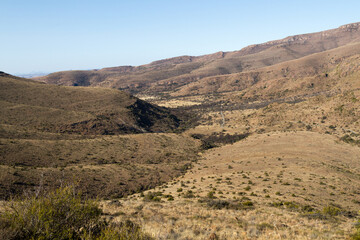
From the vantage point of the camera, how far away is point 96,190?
97.5 ft

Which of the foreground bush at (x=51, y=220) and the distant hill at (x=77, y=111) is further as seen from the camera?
the distant hill at (x=77, y=111)

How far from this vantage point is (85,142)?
49781 millimetres

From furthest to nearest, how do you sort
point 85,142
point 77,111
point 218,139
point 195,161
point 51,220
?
1. point 77,111
2. point 218,139
3. point 85,142
4. point 195,161
5. point 51,220

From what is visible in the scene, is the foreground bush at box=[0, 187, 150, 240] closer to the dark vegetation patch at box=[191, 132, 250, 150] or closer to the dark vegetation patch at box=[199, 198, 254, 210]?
the dark vegetation patch at box=[199, 198, 254, 210]

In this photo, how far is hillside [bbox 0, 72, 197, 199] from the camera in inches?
1224

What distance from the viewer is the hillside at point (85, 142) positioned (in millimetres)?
31078

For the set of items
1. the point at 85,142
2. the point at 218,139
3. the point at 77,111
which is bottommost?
the point at 218,139

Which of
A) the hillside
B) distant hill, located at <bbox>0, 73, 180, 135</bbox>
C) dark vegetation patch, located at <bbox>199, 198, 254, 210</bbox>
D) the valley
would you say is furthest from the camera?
distant hill, located at <bbox>0, 73, 180, 135</bbox>

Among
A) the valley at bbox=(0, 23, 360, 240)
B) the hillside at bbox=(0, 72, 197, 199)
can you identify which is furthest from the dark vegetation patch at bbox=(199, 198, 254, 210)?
the hillside at bbox=(0, 72, 197, 199)

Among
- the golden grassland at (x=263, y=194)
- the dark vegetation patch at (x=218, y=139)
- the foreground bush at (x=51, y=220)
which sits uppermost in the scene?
the foreground bush at (x=51, y=220)

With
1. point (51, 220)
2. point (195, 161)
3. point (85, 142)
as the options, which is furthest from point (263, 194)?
point (85, 142)

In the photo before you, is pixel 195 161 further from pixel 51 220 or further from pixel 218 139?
pixel 51 220

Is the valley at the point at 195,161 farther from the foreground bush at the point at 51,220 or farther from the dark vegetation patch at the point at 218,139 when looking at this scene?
the foreground bush at the point at 51,220

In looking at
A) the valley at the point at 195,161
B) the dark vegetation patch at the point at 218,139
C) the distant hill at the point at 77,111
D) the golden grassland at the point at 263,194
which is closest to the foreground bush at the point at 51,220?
the valley at the point at 195,161
